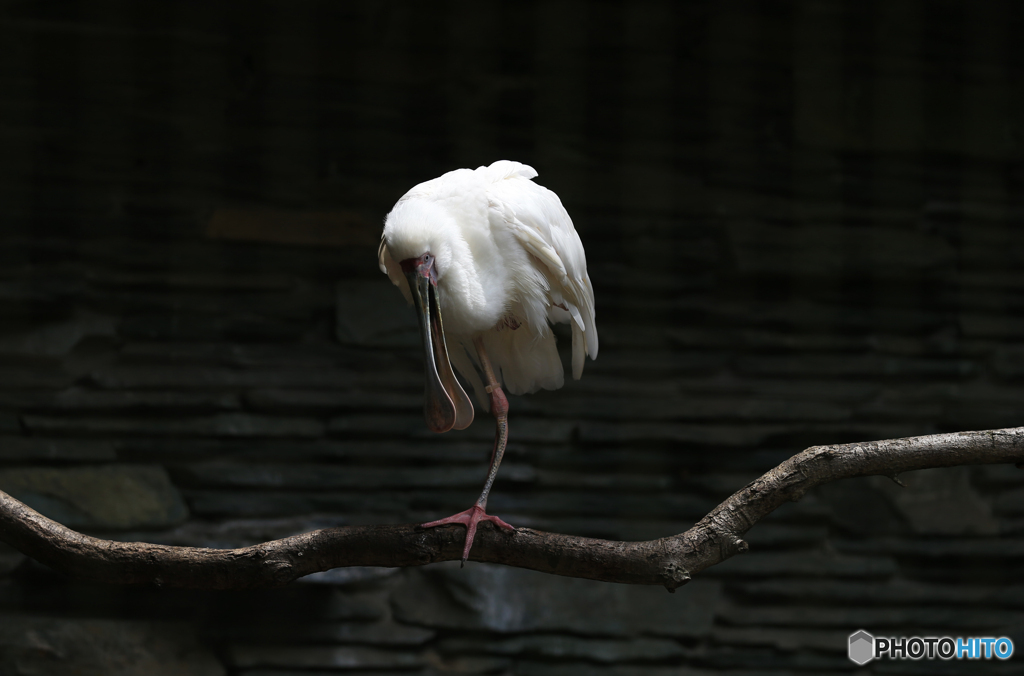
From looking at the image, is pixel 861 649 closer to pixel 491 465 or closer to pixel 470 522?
pixel 491 465

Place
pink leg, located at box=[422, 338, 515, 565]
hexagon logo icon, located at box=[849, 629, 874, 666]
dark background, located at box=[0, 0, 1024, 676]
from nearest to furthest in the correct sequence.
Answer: pink leg, located at box=[422, 338, 515, 565], dark background, located at box=[0, 0, 1024, 676], hexagon logo icon, located at box=[849, 629, 874, 666]

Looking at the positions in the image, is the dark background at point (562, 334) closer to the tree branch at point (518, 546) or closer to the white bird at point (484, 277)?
the white bird at point (484, 277)

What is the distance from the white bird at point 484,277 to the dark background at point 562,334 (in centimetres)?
73

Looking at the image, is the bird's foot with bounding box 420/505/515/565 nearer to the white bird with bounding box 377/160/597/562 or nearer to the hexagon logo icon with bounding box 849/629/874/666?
the white bird with bounding box 377/160/597/562

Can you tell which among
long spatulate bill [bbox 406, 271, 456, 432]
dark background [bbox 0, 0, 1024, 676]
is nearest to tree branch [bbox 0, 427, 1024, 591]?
long spatulate bill [bbox 406, 271, 456, 432]

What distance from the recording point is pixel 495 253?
4.52ft

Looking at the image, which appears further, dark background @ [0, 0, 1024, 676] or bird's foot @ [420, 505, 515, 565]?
dark background @ [0, 0, 1024, 676]

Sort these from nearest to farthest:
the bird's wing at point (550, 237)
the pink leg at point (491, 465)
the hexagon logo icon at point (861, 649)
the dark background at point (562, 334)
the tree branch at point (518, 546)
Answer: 1. the tree branch at point (518, 546)
2. the pink leg at point (491, 465)
3. the bird's wing at point (550, 237)
4. the dark background at point (562, 334)
5. the hexagon logo icon at point (861, 649)

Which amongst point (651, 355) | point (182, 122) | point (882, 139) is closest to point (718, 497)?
point (651, 355)

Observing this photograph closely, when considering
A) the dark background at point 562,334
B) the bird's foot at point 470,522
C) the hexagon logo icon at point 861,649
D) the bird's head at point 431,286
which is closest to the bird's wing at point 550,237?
the bird's head at point 431,286

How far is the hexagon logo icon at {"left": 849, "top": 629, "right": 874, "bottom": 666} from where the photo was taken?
2.28 metres

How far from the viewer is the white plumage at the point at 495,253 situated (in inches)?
51.3

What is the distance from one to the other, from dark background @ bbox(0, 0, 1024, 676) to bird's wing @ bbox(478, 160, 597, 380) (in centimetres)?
74

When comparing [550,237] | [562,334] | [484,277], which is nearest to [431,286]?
[484,277]
